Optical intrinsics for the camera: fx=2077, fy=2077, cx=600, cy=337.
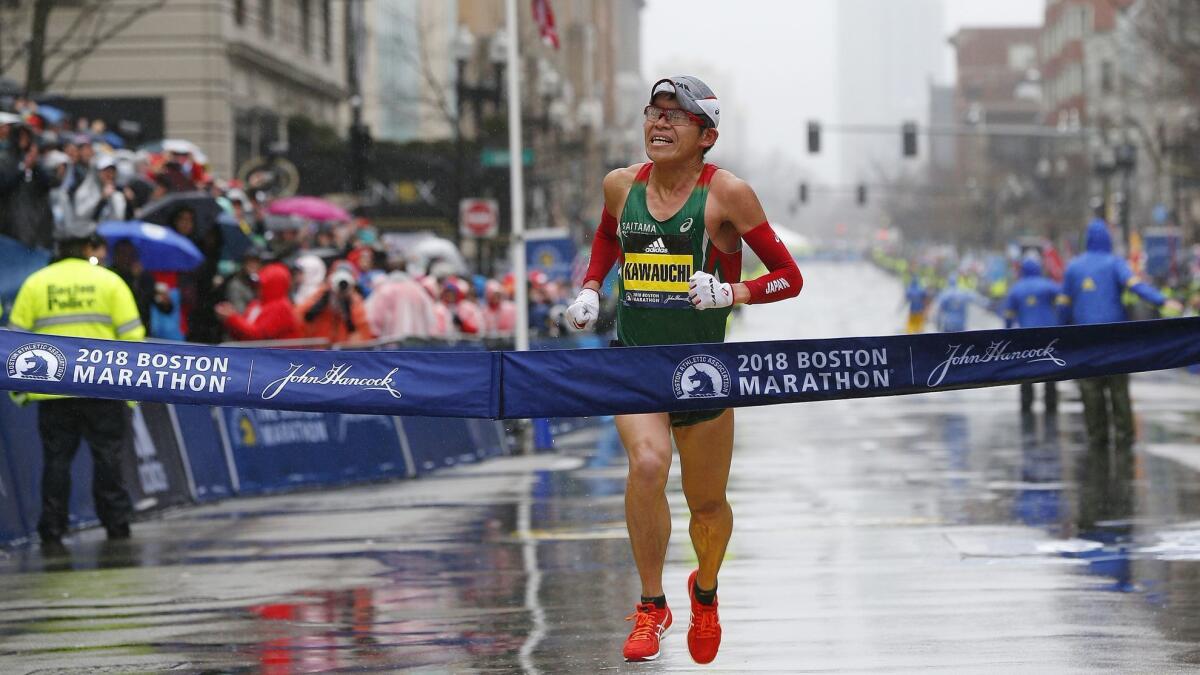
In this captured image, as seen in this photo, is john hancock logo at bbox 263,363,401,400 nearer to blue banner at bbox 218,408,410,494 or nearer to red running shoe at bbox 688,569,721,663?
red running shoe at bbox 688,569,721,663

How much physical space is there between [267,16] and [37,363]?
117 feet

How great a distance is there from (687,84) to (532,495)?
27.2 feet

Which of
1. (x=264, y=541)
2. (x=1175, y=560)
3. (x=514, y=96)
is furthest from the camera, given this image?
(x=514, y=96)

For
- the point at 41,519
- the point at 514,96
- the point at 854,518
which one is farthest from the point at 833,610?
the point at 514,96

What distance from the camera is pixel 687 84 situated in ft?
24.9

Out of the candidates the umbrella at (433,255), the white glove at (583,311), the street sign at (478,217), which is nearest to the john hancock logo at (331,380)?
the white glove at (583,311)

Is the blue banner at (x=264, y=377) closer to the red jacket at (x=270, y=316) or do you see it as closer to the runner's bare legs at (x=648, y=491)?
the runner's bare legs at (x=648, y=491)

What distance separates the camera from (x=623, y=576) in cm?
1038

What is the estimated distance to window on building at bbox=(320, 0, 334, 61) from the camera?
4925cm

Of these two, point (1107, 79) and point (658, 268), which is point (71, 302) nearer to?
point (658, 268)

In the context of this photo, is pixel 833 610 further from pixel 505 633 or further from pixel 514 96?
pixel 514 96

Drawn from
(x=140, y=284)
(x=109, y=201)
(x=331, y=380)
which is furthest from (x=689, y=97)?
(x=109, y=201)

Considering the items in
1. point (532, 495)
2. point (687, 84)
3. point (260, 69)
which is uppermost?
point (260, 69)

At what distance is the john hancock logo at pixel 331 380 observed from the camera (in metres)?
7.59
